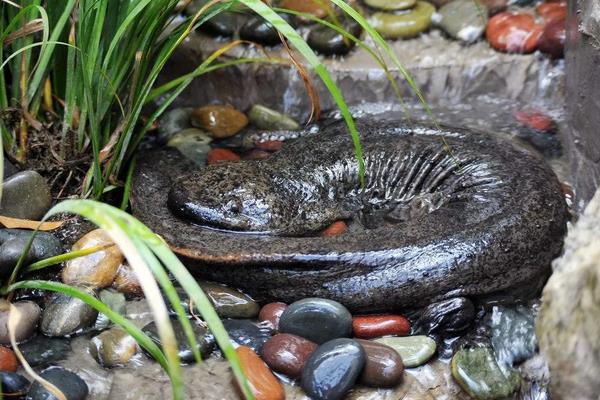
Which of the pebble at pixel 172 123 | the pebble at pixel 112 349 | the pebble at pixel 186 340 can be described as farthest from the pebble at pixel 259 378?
the pebble at pixel 172 123

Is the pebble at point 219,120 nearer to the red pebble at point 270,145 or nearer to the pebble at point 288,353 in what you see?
the red pebble at point 270,145

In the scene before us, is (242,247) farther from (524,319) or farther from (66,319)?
(524,319)

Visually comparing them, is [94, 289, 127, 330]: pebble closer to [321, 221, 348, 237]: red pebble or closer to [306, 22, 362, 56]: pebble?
[321, 221, 348, 237]: red pebble

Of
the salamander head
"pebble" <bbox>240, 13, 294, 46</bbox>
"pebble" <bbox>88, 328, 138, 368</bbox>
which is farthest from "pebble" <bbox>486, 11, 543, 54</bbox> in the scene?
"pebble" <bbox>88, 328, 138, 368</bbox>

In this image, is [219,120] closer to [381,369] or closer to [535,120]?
[535,120]

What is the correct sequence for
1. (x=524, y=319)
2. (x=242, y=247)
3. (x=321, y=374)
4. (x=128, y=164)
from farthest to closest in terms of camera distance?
(x=128, y=164) < (x=242, y=247) < (x=524, y=319) < (x=321, y=374)

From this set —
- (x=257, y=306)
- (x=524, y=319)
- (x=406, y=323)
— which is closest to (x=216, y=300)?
(x=257, y=306)
